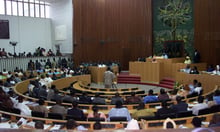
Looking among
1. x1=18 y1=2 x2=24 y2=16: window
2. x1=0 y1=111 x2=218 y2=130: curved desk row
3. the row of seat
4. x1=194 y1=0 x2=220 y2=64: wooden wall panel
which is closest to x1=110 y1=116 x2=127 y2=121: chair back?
the row of seat

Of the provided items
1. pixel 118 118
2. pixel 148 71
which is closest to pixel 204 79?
pixel 148 71

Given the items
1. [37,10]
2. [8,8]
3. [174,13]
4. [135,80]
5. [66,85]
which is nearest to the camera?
[66,85]

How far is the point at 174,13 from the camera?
17.0m

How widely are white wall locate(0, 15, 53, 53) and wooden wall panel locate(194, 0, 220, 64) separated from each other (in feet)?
43.8

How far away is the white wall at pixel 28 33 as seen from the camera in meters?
19.5

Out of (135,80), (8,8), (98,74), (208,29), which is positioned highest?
(8,8)

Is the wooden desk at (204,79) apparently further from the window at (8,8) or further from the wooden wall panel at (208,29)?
the window at (8,8)

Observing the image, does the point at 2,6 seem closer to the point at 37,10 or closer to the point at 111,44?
the point at 37,10

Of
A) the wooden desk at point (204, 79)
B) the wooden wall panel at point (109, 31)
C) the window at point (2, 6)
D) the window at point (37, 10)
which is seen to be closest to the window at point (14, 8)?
the window at point (2, 6)

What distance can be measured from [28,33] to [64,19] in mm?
3454

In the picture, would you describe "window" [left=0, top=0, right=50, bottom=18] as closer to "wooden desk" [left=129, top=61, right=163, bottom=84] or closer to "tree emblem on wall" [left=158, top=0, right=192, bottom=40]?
"tree emblem on wall" [left=158, top=0, right=192, bottom=40]

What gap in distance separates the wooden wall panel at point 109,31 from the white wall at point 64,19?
3.03 feet

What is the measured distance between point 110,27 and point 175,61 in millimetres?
6799

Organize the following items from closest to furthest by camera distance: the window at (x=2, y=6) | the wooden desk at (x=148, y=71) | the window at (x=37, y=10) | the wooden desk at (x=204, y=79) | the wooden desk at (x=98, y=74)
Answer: the wooden desk at (x=204, y=79), the wooden desk at (x=148, y=71), the wooden desk at (x=98, y=74), the window at (x=2, y=6), the window at (x=37, y=10)
